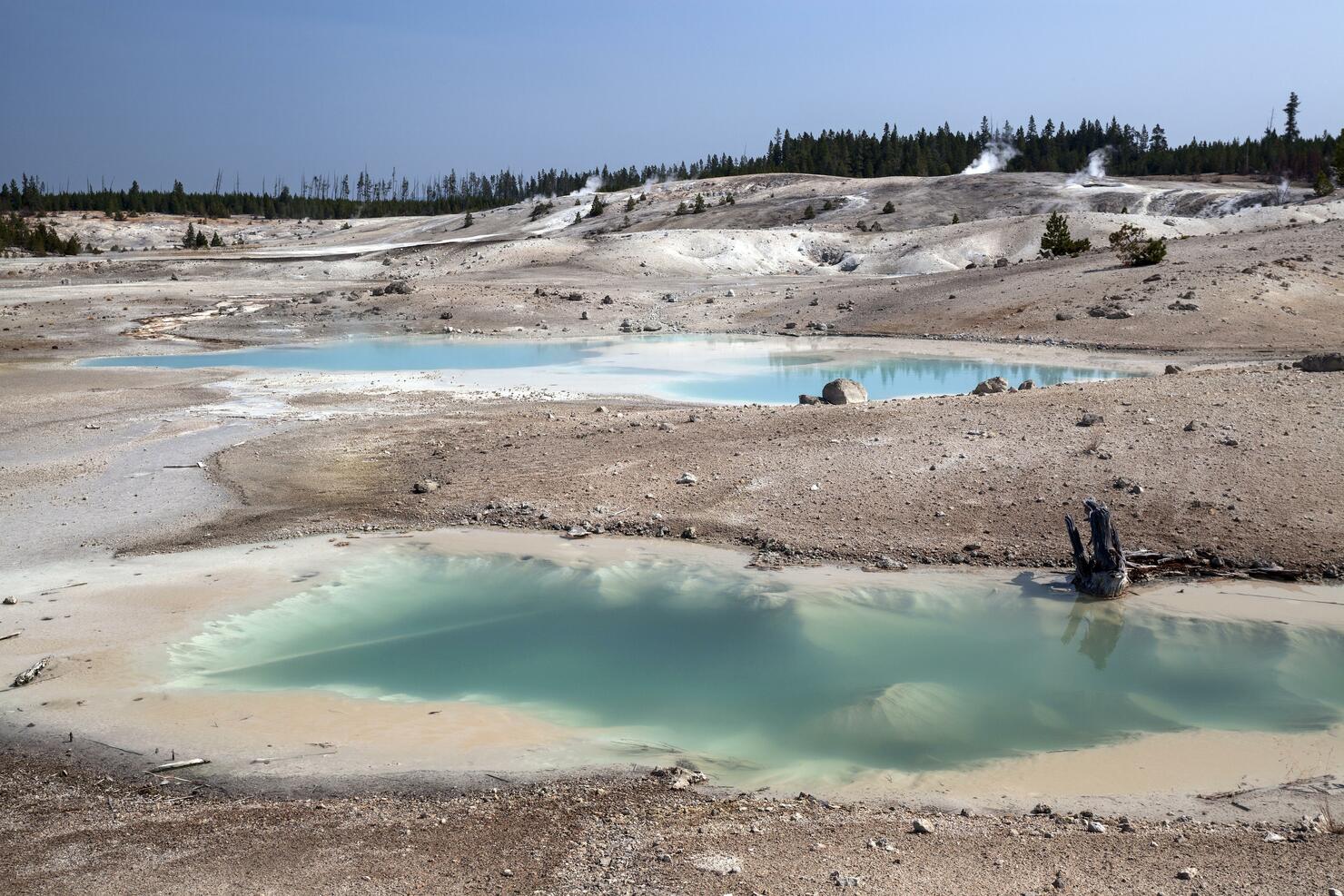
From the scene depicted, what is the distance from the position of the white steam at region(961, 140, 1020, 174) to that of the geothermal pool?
61734mm

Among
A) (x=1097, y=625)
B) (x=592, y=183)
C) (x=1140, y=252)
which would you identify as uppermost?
(x=592, y=183)

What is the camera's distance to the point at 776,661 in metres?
8.14

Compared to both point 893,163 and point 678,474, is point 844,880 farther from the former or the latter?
point 893,163

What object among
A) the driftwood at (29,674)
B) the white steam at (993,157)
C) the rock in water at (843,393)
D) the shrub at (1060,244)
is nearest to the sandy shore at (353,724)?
the driftwood at (29,674)

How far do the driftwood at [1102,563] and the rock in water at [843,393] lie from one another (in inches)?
264

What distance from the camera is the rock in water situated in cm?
1567

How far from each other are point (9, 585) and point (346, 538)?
2.84 m

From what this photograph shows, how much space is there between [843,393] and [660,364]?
857 cm

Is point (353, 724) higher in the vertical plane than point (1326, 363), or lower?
lower

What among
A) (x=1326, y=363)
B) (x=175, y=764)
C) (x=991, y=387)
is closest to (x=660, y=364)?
(x=991, y=387)

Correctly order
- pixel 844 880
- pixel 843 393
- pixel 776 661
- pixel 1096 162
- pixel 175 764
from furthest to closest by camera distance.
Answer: pixel 1096 162 < pixel 843 393 < pixel 776 661 < pixel 175 764 < pixel 844 880

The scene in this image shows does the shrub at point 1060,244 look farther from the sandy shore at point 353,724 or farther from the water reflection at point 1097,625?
the sandy shore at point 353,724

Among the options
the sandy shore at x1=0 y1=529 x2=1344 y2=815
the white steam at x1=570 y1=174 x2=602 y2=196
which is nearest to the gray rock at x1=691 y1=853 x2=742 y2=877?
the sandy shore at x1=0 y1=529 x2=1344 y2=815

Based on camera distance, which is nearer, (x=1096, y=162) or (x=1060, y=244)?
(x=1060, y=244)
